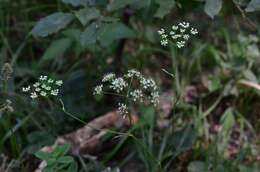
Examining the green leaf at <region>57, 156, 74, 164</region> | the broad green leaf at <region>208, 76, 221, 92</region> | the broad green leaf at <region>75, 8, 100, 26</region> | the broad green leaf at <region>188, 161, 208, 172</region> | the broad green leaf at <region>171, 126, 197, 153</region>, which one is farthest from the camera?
the broad green leaf at <region>208, 76, 221, 92</region>

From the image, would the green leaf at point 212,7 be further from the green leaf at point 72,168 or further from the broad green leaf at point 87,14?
the green leaf at point 72,168

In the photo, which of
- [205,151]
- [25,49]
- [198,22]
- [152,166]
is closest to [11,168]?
[152,166]

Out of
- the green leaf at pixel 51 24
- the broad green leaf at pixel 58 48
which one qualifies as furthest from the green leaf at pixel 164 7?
the broad green leaf at pixel 58 48

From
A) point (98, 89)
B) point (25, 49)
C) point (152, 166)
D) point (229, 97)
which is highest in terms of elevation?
point (98, 89)

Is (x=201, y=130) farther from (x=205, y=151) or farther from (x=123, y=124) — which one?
(x=123, y=124)

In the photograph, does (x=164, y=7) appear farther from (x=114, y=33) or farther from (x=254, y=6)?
(x=114, y=33)

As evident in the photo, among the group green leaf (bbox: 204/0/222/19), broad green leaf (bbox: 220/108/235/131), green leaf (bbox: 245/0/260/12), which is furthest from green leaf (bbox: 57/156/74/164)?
broad green leaf (bbox: 220/108/235/131)

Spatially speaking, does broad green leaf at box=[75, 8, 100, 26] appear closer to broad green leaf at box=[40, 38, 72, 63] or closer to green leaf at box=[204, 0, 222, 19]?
green leaf at box=[204, 0, 222, 19]
